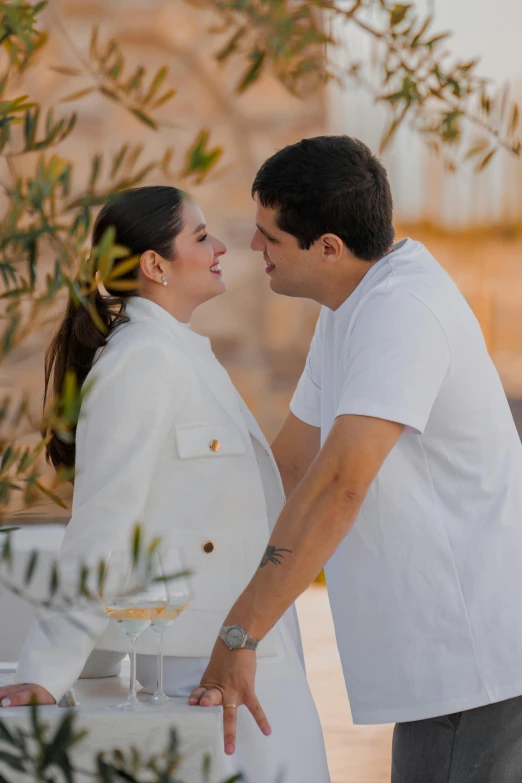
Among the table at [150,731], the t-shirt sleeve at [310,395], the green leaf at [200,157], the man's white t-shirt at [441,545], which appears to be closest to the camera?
the green leaf at [200,157]

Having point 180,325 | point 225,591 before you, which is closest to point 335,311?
point 180,325

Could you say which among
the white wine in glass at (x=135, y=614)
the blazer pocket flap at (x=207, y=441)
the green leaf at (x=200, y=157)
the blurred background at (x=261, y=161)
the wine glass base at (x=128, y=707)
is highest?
the green leaf at (x=200, y=157)

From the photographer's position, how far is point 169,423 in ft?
5.39

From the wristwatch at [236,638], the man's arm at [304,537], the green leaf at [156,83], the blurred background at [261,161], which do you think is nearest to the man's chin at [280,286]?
the man's arm at [304,537]

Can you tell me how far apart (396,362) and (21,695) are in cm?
69

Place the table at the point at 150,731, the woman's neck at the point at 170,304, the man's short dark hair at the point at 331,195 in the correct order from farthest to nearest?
the woman's neck at the point at 170,304 → the man's short dark hair at the point at 331,195 → the table at the point at 150,731

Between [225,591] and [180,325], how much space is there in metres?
0.46

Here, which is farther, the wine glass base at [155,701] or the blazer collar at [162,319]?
the blazer collar at [162,319]

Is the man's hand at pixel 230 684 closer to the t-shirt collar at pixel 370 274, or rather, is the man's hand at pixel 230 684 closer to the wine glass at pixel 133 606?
the wine glass at pixel 133 606

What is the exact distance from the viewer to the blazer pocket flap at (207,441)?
1656 millimetres

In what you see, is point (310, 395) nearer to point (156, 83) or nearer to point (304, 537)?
point (304, 537)

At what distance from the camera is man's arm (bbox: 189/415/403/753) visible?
1475mm

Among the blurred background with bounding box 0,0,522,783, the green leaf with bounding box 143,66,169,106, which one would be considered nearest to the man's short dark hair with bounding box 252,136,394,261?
the green leaf with bounding box 143,66,169,106

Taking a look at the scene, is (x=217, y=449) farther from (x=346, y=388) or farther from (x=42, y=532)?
(x=42, y=532)
